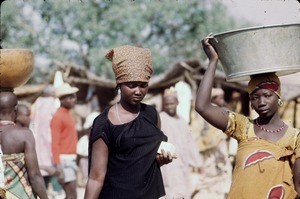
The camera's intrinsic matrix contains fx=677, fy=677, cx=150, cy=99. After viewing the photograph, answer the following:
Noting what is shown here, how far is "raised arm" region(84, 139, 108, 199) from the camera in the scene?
4.50 metres

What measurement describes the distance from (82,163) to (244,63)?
29.5 feet

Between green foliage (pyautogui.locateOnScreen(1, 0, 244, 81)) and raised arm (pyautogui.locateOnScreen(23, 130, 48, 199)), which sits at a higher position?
green foliage (pyautogui.locateOnScreen(1, 0, 244, 81))

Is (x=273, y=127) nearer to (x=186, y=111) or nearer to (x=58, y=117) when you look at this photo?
(x=58, y=117)

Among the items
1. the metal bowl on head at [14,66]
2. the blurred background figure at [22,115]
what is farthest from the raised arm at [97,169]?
the blurred background figure at [22,115]

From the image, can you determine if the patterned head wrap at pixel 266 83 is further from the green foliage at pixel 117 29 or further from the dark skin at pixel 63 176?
the green foliage at pixel 117 29

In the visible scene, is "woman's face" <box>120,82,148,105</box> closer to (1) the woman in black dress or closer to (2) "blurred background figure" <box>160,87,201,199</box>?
(1) the woman in black dress

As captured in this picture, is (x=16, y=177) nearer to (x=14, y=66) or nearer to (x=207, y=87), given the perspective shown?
(x=14, y=66)

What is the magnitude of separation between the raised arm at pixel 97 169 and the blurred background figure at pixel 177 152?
407 centimetres

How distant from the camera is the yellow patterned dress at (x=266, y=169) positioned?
13.9ft

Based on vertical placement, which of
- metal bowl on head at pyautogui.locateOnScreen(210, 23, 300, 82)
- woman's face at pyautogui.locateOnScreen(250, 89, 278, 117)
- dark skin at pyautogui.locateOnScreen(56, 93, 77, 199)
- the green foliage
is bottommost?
dark skin at pyautogui.locateOnScreen(56, 93, 77, 199)

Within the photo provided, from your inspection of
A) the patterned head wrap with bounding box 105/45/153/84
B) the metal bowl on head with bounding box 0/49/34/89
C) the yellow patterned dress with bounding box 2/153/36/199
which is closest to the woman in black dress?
the patterned head wrap with bounding box 105/45/153/84

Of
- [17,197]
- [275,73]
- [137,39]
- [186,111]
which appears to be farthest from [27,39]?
[275,73]

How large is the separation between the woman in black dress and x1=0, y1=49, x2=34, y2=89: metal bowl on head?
1499mm

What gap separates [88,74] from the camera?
60.2 feet
